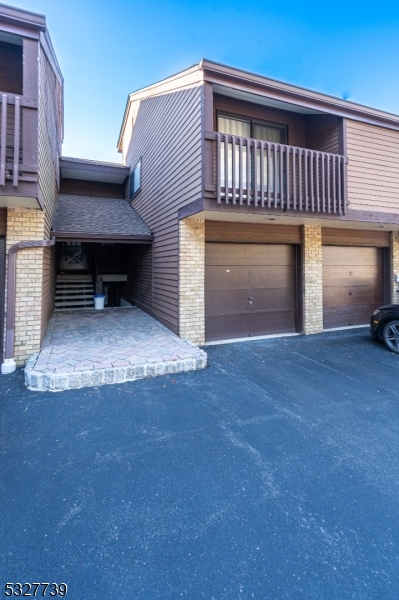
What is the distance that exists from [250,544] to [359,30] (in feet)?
52.1

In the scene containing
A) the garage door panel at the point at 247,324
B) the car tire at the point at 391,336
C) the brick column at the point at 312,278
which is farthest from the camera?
the brick column at the point at 312,278

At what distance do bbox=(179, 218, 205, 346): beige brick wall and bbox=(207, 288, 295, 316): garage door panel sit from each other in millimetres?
492

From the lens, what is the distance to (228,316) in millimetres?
6574

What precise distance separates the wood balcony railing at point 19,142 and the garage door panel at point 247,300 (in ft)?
12.9

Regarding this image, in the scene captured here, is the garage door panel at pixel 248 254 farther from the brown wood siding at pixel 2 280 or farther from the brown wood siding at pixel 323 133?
the brown wood siding at pixel 2 280

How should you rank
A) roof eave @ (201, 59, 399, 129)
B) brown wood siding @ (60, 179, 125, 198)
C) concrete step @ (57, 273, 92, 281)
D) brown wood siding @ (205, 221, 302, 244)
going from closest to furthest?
roof eave @ (201, 59, 399, 129), brown wood siding @ (205, 221, 302, 244), concrete step @ (57, 273, 92, 281), brown wood siding @ (60, 179, 125, 198)

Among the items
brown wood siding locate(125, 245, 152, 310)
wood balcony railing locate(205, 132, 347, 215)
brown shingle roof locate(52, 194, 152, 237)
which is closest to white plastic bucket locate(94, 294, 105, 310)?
brown wood siding locate(125, 245, 152, 310)

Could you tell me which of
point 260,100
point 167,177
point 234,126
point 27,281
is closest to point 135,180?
point 167,177

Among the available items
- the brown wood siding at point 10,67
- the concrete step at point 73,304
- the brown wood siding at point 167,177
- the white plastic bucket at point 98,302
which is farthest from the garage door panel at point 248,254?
the concrete step at point 73,304

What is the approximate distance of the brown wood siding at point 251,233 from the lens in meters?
6.17

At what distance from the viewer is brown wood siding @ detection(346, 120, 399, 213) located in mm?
6434

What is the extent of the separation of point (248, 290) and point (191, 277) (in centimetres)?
159

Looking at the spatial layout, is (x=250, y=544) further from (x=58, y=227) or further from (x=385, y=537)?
(x=58, y=227)

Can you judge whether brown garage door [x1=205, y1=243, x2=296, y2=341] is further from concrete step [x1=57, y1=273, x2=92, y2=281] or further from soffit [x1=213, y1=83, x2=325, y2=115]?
concrete step [x1=57, y1=273, x2=92, y2=281]
